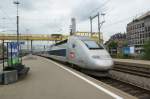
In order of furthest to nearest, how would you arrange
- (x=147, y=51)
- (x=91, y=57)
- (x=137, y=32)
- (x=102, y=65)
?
(x=137, y=32), (x=147, y=51), (x=91, y=57), (x=102, y=65)

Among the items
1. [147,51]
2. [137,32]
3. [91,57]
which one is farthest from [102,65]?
[137,32]

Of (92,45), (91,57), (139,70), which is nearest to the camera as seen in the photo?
(91,57)

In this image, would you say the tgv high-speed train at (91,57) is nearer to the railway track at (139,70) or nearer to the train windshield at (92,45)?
the train windshield at (92,45)

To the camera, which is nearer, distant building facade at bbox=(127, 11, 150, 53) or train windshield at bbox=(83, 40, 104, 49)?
train windshield at bbox=(83, 40, 104, 49)

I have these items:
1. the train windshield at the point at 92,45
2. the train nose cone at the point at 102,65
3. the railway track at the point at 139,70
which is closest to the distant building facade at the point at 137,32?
the railway track at the point at 139,70

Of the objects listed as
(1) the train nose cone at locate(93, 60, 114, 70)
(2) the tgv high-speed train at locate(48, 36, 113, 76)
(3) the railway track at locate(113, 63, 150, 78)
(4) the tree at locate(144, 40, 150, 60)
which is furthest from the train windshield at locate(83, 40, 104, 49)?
(4) the tree at locate(144, 40, 150, 60)

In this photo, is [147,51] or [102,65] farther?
[147,51]

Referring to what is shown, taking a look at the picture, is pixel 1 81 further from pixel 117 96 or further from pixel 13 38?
pixel 13 38

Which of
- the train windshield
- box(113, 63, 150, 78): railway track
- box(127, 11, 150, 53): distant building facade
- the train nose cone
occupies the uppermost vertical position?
box(127, 11, 150, 53): distant building facade

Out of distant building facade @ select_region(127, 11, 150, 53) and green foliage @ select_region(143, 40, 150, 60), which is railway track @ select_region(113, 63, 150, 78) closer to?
green foliage @ select_region(143, 40, 150, 60)

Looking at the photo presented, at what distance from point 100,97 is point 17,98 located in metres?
2.65

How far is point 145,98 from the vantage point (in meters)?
10.4

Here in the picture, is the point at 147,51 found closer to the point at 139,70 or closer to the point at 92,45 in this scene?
the point at 139,70

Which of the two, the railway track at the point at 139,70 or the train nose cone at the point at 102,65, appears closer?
the train nose cone at the point at 102,65
